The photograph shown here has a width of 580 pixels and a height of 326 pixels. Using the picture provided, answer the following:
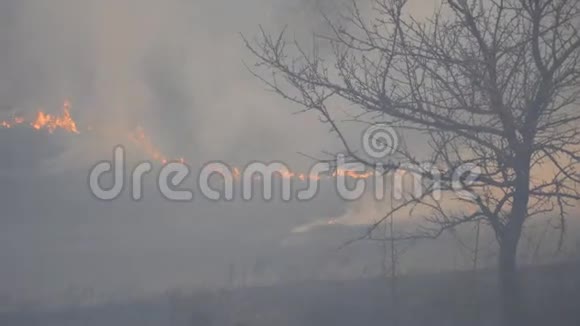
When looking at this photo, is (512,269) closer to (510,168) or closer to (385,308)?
(510,168)

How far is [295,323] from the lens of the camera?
17.5m

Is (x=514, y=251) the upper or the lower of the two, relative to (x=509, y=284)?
upper

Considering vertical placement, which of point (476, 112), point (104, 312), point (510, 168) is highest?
point (476, 112)

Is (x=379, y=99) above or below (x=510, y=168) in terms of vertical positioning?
above

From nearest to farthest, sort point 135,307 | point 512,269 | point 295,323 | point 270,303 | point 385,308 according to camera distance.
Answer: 1. point 512,269
2. point 385,308
3. point 295,323
4. point 270,303
5. point 135,307

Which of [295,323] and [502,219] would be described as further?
[295,323]

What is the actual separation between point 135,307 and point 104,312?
1.57 meters

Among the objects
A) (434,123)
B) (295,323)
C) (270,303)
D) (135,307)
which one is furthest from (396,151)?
(135,307)

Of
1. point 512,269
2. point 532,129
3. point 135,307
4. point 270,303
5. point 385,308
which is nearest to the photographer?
point 532,129

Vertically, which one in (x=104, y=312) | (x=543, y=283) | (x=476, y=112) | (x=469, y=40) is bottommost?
(x=104, y=312)

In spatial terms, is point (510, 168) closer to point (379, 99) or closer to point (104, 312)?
point (379, 99)

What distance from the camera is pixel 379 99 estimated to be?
8.65 m

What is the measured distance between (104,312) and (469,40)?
21.5 m

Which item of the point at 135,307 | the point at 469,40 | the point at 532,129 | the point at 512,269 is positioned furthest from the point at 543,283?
the point at 135,307
